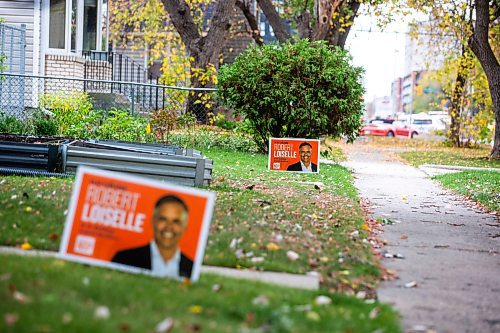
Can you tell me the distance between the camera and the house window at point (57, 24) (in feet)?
76.7

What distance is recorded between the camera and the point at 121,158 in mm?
10836

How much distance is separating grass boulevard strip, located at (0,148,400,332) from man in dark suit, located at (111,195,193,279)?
106 mm

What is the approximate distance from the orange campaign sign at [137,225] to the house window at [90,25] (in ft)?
69.2

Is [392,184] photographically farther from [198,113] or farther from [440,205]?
[198,113]

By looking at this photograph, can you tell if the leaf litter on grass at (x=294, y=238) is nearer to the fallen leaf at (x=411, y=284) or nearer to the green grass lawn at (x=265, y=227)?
the green grass lawn at (x=265, y=227)

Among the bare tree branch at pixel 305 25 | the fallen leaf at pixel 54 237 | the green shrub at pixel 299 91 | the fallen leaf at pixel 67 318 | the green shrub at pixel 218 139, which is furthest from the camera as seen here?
the bare tree branch at pixel 305 25

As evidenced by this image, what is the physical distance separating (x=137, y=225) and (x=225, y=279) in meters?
0.78

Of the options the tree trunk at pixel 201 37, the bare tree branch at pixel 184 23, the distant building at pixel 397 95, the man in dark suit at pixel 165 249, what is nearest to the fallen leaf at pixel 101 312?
the man in dark suit at pixel 165 249

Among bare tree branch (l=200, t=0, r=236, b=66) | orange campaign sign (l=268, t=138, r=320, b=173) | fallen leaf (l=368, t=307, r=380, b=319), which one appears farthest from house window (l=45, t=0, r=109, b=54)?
fallen leaf (l=368, t=307, r=380, b=319)

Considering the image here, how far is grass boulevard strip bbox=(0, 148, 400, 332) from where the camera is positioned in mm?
4590

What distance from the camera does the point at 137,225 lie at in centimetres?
564

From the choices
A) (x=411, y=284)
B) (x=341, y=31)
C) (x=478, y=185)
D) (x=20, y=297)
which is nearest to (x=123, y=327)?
A: (x=20, y=297)

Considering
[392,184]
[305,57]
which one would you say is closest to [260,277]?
[392,184]

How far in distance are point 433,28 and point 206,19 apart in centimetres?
1296
